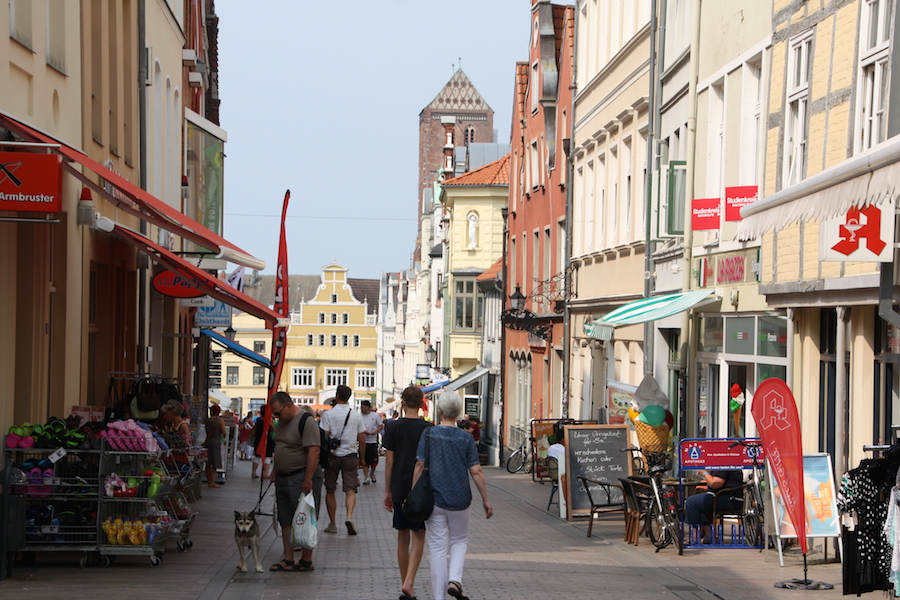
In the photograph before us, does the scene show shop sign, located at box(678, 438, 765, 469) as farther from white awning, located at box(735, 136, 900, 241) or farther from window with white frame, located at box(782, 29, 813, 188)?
white awning, located at box(735, 136, 900, 241)

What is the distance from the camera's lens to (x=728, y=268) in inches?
645

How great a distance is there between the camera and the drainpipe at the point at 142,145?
56.9 ft

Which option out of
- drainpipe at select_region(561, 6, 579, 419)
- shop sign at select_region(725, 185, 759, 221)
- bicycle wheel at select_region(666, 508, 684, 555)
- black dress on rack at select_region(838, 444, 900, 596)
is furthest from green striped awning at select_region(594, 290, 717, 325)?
drainpipe at select_region(561, 6, 579, 419)

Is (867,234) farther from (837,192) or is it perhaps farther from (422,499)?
(422,499)

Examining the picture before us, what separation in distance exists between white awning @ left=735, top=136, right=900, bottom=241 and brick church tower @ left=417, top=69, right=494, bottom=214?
11744 cm

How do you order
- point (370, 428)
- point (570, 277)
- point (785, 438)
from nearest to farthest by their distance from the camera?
point (785, 438), point (370, 428), point (570, 277)

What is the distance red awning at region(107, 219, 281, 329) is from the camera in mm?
12164

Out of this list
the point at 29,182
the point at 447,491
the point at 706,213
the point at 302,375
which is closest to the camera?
the point at 29,182

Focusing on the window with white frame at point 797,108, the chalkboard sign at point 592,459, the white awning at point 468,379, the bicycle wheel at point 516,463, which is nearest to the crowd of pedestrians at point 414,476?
the window with white frame at point 797,108

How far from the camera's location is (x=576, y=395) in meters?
28.6

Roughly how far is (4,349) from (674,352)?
11.7 m

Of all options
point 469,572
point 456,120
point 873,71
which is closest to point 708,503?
point 469,572

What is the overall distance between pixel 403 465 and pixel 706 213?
8.24 metres

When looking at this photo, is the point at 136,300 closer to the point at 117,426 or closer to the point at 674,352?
the point at 117,426
